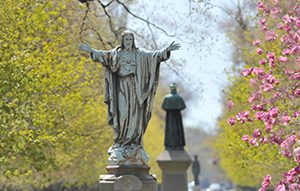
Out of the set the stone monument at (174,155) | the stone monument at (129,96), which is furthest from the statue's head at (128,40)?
the stone monument at (174,155)

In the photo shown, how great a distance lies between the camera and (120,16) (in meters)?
32.1

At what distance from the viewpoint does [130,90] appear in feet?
44.3

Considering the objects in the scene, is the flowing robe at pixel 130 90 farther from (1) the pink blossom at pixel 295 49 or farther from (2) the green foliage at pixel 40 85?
(2) the green foliage at pixel 40 85

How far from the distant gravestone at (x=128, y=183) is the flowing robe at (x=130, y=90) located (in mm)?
660

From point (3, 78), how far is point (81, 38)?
5.47 m

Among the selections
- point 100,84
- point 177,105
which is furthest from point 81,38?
point 177,105

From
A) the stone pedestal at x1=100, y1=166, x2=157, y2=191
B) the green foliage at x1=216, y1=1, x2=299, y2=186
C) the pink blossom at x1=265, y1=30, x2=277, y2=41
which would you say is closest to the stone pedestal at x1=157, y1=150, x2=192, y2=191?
the green foliage at x1=216, y1=1, x2=299, y2=186

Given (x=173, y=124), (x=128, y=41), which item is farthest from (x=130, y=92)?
(x=173, y=124)

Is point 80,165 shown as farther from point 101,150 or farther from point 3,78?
point 3,78

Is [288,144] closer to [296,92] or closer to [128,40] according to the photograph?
[296,92]

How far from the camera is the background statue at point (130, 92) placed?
44.1 feet

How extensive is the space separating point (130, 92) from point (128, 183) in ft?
4.78

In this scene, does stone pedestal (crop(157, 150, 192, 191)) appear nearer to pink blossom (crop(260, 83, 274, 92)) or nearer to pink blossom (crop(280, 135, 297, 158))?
pink blossom (crop(260, 83, 274, 92))

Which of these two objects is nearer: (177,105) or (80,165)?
(177,105)
